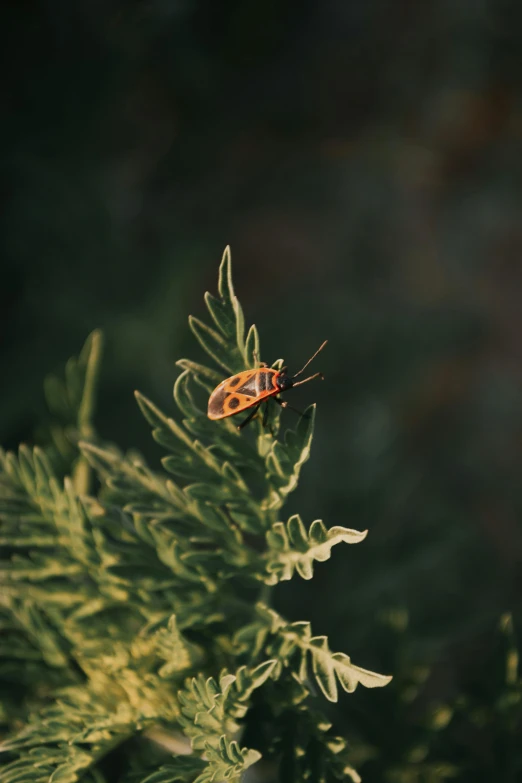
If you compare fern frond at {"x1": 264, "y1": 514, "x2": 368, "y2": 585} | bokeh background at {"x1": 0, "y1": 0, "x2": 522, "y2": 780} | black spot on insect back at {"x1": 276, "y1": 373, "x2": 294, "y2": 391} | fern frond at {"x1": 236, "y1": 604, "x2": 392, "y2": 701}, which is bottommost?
fern frond at {"x1": 236, "y1": 604, "x2": 392, "y2": 701}

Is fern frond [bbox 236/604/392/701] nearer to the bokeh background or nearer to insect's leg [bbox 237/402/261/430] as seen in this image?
insect's leg [bbox 237/402/261/430]

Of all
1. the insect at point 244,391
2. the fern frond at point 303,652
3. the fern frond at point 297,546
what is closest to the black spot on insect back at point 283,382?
the insect at point 244,391

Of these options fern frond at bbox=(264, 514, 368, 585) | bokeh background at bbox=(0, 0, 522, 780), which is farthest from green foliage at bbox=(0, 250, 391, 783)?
bokeh background at bbox=(0, 0, 522, 780)

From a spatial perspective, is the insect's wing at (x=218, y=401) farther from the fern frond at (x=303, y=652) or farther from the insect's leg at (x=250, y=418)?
the fern frond at (x=303, y=652)

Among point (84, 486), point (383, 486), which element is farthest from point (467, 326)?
point (84, 486)

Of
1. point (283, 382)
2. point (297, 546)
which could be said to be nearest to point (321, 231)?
point (283, 382)

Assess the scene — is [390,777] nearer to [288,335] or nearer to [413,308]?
[288,335]

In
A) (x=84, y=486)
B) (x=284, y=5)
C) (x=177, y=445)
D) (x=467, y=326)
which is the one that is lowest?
(x=177, y=445)
